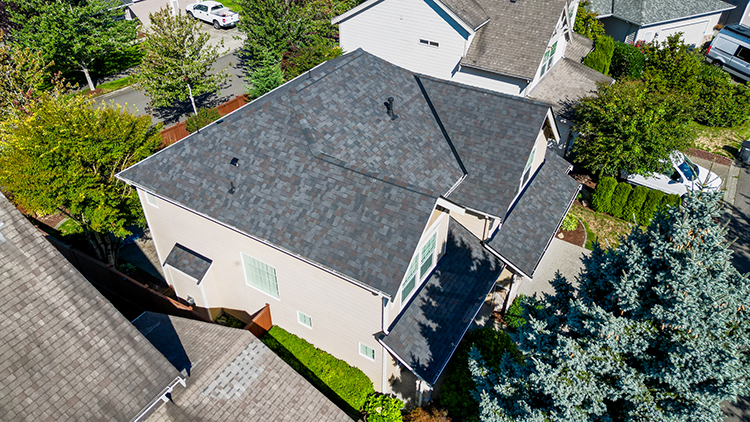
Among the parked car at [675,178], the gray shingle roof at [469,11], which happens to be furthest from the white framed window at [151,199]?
the parked car at [675,178]

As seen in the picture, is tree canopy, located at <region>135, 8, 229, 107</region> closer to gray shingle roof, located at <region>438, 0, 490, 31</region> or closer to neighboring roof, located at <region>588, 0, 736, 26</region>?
gray shingle roof, located at <region>438, 0, 490, 31</region>

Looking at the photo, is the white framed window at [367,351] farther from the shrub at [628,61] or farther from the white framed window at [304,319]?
the shrub at [628,61]

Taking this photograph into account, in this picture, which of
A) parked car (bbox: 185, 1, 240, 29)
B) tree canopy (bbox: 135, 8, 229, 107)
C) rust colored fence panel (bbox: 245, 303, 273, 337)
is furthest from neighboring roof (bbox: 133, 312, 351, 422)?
parked car (bbox: 185, 1, 240, 29)

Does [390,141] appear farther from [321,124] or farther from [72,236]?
[72,236]

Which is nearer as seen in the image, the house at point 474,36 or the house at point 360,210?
the house at point 360,210

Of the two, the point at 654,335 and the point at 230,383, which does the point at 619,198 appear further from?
the point at 230,383

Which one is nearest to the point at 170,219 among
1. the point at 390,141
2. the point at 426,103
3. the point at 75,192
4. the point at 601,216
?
the point at 75,192
